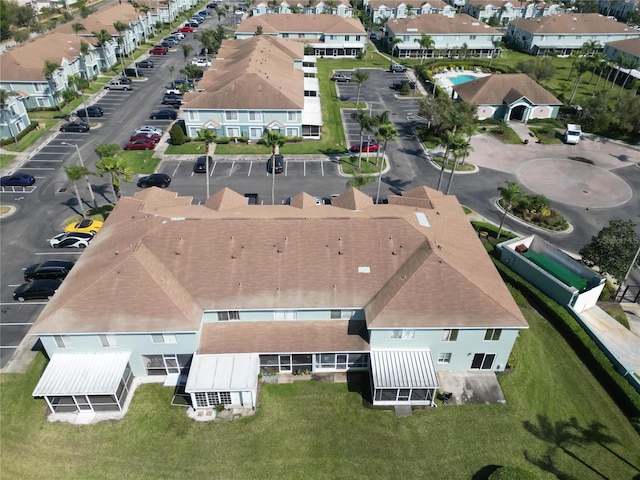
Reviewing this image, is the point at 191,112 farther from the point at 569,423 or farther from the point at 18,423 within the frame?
the point at 569,423

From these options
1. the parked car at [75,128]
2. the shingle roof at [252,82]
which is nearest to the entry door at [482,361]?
the shingle roof at [252,82]

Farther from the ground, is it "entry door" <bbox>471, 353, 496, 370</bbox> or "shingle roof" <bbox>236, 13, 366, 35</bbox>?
"shingle roof" <bbox>236, 13, 366, 35</bbox>

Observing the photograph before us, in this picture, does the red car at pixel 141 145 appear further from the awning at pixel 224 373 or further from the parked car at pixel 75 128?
the awning at pixel 224 373

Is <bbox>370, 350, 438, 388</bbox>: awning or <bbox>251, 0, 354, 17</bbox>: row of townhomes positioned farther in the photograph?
<bbox>251, 0, 354, 17</bbox>: row of townhomes

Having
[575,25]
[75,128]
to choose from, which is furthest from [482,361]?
[575,25]

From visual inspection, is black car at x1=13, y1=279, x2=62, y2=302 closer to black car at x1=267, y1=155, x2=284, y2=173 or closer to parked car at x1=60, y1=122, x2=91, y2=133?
black car at x1=267, y1=155, x2=284, y2=173

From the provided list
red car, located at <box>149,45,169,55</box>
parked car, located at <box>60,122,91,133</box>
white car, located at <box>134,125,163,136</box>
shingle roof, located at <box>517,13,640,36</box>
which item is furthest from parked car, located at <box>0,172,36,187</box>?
shingle roof, located at <box>517,13,640,36</box>
